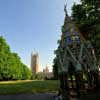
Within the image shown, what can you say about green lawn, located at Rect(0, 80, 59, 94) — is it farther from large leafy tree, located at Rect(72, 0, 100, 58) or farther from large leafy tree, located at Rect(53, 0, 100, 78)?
large leafy tree, located at Rect(72, 0, 100, 58)

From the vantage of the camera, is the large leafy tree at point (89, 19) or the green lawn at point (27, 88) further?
the green lawn at point (27, 88)

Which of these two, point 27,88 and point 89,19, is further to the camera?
point 27,88

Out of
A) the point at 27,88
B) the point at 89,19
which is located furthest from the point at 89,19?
the point at 27,88

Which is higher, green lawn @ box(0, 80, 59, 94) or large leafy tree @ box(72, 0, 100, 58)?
large leafy tree @ box(72, 0, 100, 58)

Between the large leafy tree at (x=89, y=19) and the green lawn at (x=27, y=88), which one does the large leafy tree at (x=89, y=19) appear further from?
the green lawn at (x=27, y=88)

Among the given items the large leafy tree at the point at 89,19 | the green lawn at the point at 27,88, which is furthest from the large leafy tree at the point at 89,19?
the green lawn at the point at 27,88

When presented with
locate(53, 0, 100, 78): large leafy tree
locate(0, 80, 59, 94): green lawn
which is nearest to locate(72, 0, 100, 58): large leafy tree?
locate(53, 0, 100, 78): large leafy tree

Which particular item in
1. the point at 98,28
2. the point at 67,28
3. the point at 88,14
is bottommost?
the point at 67,28

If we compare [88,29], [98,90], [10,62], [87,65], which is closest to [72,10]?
[88,29]

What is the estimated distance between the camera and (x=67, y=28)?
9.55 m

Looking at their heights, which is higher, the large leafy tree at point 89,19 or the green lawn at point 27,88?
the large leafy tree at point 89,19

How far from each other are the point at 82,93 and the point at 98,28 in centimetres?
696

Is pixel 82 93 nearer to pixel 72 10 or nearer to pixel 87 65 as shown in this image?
pixel 87 65

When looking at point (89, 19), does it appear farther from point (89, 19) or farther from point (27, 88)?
point (27, 88)
